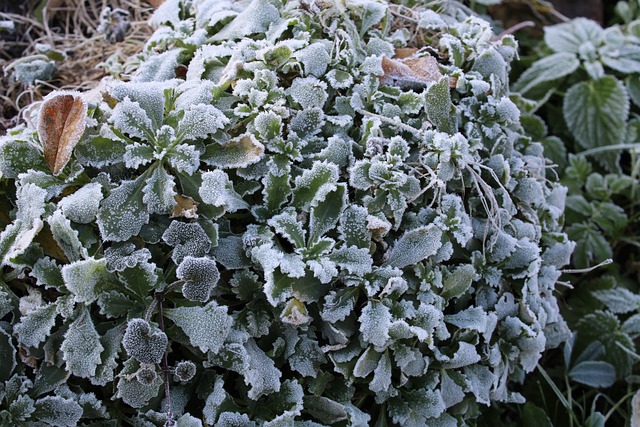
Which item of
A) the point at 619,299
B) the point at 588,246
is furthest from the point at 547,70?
the point at 619,299

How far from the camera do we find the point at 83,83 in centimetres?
154

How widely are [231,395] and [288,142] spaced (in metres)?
0.43

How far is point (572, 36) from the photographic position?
2170 mm

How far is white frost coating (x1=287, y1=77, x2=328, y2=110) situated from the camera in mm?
1157

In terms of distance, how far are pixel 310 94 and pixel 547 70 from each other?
1.23 metres

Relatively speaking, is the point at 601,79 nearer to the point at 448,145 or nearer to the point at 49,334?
the point at 448,145

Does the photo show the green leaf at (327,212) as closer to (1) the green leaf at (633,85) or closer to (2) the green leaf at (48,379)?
(2) the green leaf at (48,379)

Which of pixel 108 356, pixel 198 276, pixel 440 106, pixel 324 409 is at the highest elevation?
pixel 440 106

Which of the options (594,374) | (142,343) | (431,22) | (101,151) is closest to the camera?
(142,343)

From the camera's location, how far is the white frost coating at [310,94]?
1.16 meters

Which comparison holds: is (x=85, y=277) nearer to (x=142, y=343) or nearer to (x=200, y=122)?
(x=142, y=343)

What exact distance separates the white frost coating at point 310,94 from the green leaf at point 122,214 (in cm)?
32

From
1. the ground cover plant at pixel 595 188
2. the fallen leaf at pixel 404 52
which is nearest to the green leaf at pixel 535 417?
the ground cover plant at pixel 595 188

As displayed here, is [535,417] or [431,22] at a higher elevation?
[431,22]
